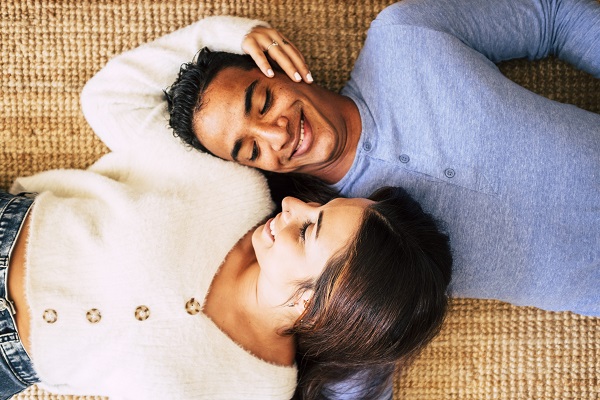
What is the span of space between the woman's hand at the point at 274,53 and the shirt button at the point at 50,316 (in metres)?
0.65

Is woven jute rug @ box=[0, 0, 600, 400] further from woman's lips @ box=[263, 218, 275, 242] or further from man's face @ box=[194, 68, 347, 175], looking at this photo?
woman's lips @ box=[263, 218, 275, 242]

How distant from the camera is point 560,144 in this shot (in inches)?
42.8

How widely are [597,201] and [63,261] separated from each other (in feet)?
3.65

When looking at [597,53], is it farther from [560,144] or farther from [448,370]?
[448,370]

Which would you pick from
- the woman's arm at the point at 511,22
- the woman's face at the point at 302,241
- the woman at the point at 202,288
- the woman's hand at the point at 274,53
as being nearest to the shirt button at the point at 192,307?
the woman at the point at 202,288

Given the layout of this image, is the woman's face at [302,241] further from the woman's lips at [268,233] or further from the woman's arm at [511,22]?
the woman's arm at [511,22]

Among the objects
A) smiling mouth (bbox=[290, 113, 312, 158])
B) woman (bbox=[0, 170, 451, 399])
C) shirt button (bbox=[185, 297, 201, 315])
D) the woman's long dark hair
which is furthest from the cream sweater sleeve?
the woman's long dark hair

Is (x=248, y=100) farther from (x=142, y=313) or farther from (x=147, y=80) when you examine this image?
(x=142, y=313)

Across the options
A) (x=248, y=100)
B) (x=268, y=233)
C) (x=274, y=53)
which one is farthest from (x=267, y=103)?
(x=268, y=233)

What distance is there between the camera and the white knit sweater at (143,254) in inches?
40.9

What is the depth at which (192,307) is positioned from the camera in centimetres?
105

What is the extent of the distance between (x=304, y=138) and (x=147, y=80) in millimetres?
398

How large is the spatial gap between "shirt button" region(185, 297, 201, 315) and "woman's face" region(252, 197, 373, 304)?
0.14 meters

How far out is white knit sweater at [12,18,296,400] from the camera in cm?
104
